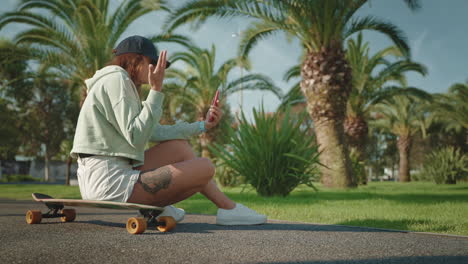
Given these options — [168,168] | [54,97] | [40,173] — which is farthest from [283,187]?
[40,173]

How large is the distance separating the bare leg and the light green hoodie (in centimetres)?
19

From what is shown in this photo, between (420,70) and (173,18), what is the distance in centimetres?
1159

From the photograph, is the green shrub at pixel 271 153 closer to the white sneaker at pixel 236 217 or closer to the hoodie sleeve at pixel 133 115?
the white sneaker at pixel 236 217

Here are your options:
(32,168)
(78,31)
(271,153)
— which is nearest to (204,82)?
(78,31)

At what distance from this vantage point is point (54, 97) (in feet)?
91.4

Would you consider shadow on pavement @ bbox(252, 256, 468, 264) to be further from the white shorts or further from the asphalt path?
the white shorts

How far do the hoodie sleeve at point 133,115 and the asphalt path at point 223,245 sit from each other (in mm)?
682

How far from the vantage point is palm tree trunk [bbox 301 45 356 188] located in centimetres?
1039

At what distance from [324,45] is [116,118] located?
9.10m

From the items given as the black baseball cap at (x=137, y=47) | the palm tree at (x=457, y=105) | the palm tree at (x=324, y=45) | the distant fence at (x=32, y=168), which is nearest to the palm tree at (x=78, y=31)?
the palm tree at (x=324, y=45)

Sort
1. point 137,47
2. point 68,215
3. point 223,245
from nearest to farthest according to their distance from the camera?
point 223,245, point 137,47, point 68,215

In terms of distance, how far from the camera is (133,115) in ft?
8.32

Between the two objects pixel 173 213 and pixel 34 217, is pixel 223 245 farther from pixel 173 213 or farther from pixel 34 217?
pixel 34 217

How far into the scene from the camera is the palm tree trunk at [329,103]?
1039cm
